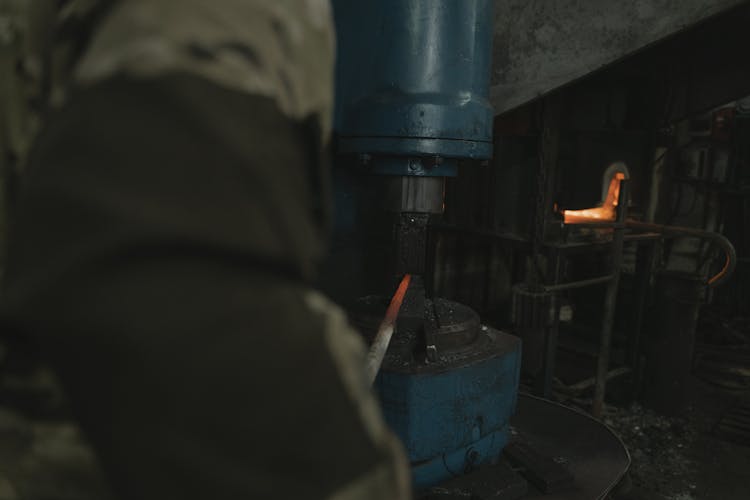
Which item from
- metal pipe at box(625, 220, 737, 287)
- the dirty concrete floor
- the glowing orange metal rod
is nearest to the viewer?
the glowing orange metal rod

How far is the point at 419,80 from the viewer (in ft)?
4.88

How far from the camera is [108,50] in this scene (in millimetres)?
344

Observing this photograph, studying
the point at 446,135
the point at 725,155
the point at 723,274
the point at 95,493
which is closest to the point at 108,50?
the point at 95,493

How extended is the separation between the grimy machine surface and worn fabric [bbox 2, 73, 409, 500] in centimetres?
104

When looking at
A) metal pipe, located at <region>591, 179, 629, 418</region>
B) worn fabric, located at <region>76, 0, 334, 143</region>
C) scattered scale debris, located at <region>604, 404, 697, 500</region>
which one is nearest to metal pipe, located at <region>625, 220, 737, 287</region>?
metal pipe, located at <region>591, 179, 629, 418</region>

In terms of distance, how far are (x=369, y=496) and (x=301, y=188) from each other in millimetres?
213

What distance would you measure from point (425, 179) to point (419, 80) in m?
0.27

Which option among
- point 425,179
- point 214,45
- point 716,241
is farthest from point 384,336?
point 716,241

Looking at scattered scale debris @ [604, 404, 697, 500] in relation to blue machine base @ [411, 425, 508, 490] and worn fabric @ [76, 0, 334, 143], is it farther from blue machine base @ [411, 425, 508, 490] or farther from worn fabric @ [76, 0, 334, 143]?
worn fabric @ [76, 0, 334, 143]

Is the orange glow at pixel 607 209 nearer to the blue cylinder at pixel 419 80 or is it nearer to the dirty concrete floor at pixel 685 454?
the dirty concrete floor at pixel 685 454

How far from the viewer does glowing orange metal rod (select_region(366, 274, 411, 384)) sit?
3.48 feet

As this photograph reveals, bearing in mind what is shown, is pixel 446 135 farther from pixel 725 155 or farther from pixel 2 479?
pixel 725 155

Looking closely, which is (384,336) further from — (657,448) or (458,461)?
(657,448)

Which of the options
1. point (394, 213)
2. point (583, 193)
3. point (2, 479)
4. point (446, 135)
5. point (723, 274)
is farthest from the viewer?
point (583, 193)
